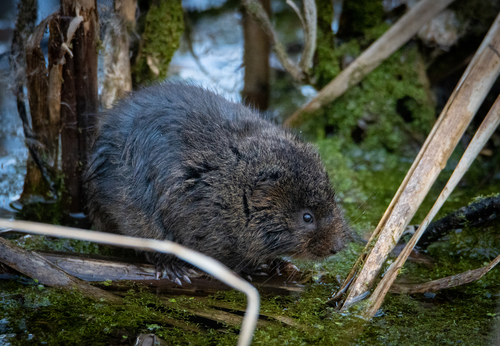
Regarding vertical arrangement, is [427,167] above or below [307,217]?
above

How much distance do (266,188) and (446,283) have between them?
5.10 feet

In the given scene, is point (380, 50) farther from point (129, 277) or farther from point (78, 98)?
point (129, 277)

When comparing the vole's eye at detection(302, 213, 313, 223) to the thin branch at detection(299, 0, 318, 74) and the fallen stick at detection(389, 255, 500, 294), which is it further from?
the thin branch at detection(299, 0, 318, 74)

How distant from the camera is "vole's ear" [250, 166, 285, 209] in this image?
3.76 metres

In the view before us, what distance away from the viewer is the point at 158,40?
5.08 metres

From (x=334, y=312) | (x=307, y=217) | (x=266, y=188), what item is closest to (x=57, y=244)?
(x=266, y=188)

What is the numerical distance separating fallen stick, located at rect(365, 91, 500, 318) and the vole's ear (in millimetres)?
1072

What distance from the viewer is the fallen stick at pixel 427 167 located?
340cm

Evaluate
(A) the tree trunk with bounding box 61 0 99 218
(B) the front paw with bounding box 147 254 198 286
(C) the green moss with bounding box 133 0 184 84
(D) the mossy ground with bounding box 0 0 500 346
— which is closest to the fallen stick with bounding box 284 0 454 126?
(D) the mossy ground with bounding box 0 0 500 346

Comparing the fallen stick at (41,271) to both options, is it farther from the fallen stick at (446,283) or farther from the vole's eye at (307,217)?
the fallen stick at (446,283)

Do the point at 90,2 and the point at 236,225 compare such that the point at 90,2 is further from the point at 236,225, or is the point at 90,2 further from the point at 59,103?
the point at 236,225

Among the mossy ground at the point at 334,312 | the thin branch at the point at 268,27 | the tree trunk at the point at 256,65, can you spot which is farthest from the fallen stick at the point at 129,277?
the tree trunk at the point at 256,65

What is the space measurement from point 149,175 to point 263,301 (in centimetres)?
139

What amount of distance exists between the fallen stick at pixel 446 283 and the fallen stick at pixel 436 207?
0.42 m
